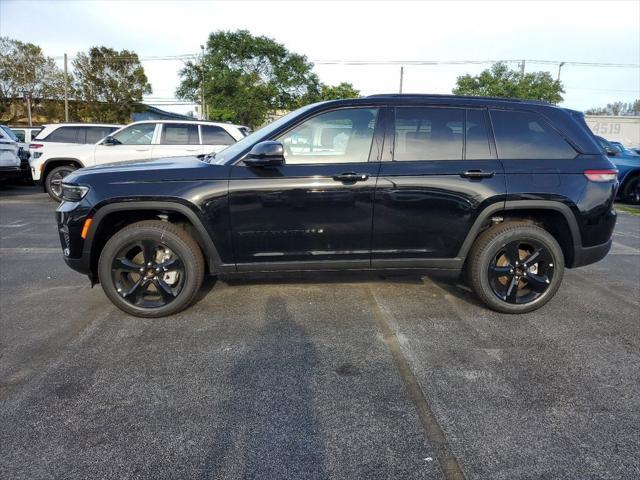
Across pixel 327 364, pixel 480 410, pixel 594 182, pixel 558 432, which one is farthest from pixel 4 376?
pixel 594 182

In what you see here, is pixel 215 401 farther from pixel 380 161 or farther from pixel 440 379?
pixel 380 161

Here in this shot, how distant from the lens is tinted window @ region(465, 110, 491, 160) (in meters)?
3.72

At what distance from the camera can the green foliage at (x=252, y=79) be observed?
36.9 m

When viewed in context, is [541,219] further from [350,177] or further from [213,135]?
[213,135]

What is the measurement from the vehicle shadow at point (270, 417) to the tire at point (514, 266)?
1.67 meters

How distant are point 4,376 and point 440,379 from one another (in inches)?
110

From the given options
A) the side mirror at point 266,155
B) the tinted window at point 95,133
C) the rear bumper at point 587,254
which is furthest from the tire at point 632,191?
the tinted window at point 95,133

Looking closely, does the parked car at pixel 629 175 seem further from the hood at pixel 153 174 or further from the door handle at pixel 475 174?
the hood at pixel 153 174

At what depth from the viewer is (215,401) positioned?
8.43 ft

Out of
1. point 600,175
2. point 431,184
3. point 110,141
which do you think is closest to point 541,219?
point 600,175

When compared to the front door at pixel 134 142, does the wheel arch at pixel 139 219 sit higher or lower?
lower

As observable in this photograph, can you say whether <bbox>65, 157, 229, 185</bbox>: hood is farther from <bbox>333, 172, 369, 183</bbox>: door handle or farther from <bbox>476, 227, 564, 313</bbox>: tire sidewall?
<bbox>476, 227, 564, 313</bbox>: tire sidewall

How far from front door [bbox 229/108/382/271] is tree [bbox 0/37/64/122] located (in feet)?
138

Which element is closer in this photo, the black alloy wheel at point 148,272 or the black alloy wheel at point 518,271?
the black alloy wheel at point 148,272
